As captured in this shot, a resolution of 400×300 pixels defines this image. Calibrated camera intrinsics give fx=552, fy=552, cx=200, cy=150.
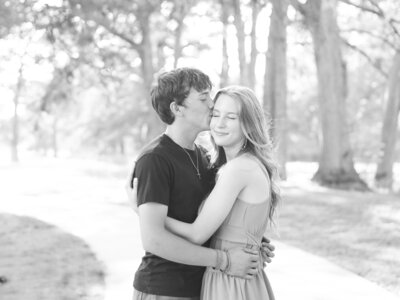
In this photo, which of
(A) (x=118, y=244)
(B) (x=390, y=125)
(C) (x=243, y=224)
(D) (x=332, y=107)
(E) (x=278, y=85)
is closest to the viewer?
(C) (x=243, y=224)

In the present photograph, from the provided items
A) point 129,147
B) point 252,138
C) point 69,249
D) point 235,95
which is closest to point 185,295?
point 252,138

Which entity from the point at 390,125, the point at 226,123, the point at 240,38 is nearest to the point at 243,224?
the point at 226,123

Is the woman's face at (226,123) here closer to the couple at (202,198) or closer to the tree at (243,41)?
the couple at (202,198)

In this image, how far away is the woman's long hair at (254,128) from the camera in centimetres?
269

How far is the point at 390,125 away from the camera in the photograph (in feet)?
70.0

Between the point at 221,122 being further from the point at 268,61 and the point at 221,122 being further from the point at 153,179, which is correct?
the point at 268,61

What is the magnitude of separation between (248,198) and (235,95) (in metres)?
0.51

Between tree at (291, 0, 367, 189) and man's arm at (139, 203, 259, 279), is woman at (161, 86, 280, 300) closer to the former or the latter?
man's arm at (139, 203, 259, 279)

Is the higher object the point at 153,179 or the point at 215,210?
the point at 153,179

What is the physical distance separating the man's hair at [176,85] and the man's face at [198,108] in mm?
24

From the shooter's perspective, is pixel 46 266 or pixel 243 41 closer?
pixel 46 266

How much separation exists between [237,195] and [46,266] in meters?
4.90

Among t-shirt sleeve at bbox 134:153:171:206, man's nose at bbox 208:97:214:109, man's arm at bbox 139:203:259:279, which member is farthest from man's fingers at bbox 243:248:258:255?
man's nose at bbox 208:97:214:109

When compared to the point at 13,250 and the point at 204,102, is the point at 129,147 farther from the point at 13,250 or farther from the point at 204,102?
the point at 204,102
